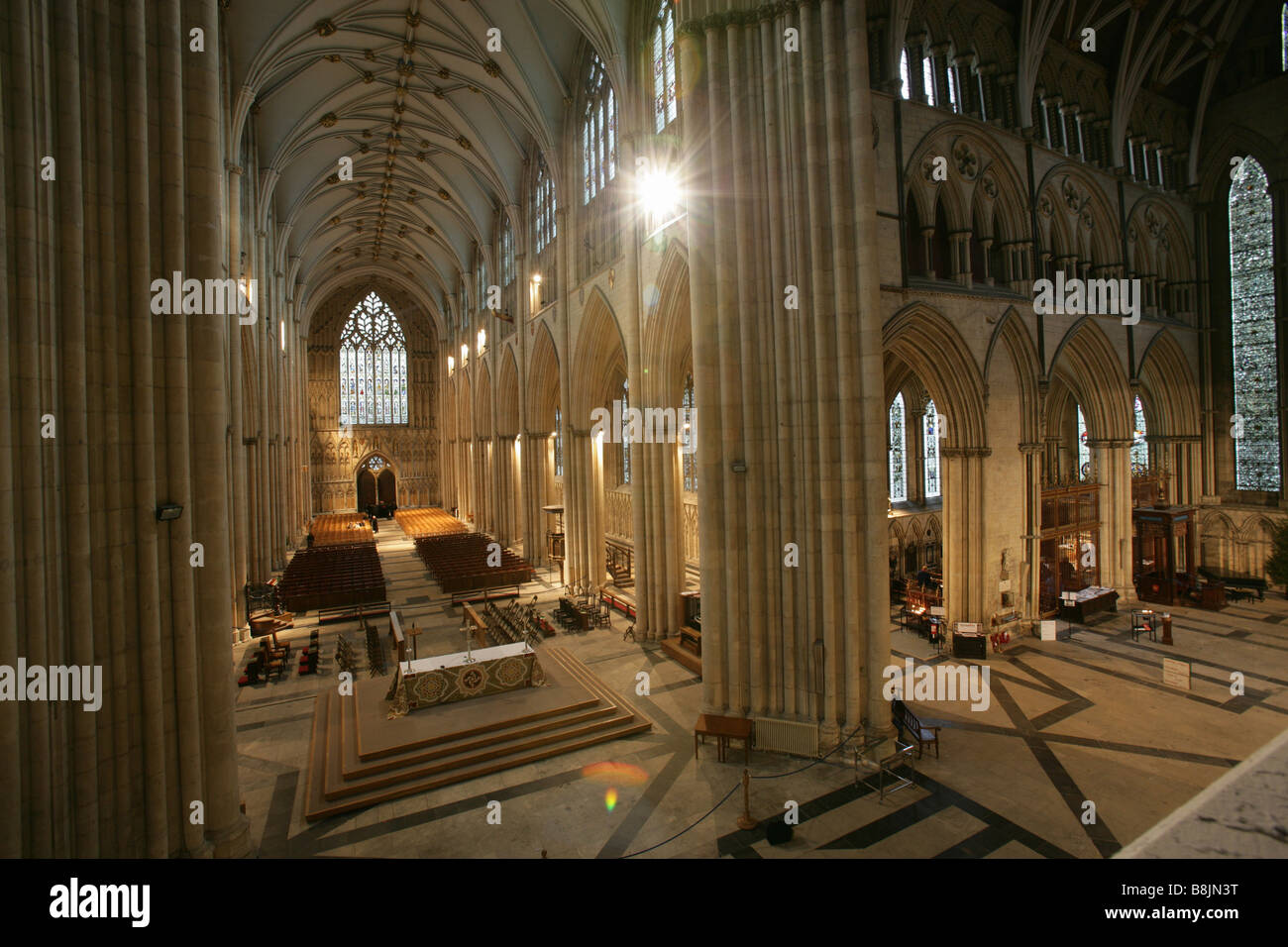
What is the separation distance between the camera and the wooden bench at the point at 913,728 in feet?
30.4

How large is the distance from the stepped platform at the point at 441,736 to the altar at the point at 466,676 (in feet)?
0.50

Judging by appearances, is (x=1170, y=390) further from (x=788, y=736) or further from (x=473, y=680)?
(x=473, y=680)

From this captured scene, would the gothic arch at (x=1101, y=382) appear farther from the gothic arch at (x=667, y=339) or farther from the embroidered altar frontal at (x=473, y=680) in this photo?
the embroidered altar frontal at (x=473, y=680)

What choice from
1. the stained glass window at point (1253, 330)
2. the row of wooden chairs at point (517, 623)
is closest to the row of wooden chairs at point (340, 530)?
the row of wooden chairs at point (517, 623)

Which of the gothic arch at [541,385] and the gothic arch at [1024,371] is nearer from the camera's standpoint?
the gothic arch at [1024,371]

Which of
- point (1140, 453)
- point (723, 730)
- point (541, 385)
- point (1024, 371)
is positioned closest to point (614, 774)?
point (723, 730)

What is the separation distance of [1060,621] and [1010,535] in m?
3.20

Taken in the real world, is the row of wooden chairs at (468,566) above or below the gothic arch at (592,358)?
below

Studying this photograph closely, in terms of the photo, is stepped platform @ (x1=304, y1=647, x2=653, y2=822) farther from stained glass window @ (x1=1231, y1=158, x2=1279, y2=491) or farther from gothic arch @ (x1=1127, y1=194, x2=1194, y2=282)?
stained glass window @ (x1=1231, y1=158, x2=1279, y2=491)

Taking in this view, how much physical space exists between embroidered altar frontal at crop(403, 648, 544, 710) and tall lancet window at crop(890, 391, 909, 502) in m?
18.0

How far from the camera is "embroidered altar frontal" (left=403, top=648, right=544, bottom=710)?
10758 millimetres

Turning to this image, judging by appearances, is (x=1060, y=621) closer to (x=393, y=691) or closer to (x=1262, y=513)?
(x=1262, y=513)

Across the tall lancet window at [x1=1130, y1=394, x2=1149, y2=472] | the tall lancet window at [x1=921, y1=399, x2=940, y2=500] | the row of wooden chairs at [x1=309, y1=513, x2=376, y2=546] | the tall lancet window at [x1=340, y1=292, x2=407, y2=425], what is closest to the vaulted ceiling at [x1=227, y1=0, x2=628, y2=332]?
the row of wooden chairs at [x1=309, y1=513, x2=376, y2=546]
